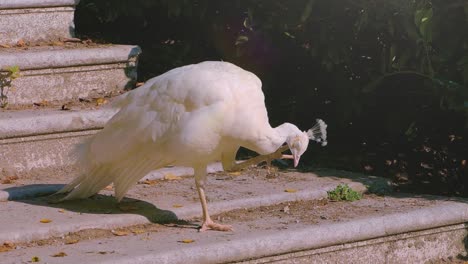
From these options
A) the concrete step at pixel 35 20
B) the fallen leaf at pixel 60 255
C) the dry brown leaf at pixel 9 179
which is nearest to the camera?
the fallen leaf at pixel 60 255

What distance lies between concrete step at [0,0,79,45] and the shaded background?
1.04 feet

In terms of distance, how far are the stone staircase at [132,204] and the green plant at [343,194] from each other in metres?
0.05

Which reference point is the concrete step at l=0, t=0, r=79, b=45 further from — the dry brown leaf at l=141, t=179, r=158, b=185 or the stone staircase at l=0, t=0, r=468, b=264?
the dry brown leaf at l=141, t=179, r=158, b=185

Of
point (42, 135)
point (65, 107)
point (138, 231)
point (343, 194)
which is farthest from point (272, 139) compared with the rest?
point (65, 107)

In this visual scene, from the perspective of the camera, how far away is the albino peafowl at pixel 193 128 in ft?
16.7

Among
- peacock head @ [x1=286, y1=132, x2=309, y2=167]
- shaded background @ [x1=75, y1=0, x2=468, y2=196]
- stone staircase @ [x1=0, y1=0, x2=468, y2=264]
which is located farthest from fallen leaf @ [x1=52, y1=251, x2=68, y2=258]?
shaded background @ [x1=75, y1=0, x2=468, y2=196]

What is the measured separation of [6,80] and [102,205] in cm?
129

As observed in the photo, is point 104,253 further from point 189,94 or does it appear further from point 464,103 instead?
point 464,103

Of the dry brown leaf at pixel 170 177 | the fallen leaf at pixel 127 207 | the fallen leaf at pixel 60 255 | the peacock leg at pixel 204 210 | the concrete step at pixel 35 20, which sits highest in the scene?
the concrete step at pixel 35 20

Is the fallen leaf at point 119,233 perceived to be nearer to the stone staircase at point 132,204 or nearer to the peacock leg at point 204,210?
the stone staircase at point 132,204

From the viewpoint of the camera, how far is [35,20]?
705 cm

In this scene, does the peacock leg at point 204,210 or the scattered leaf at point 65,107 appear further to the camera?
the scattered leaf at point 65,107

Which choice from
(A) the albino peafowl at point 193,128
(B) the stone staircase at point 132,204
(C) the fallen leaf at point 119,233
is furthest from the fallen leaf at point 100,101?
(C) the fallen leaf at point 119,233

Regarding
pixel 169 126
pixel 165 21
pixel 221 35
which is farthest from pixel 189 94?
pixel 165 21
